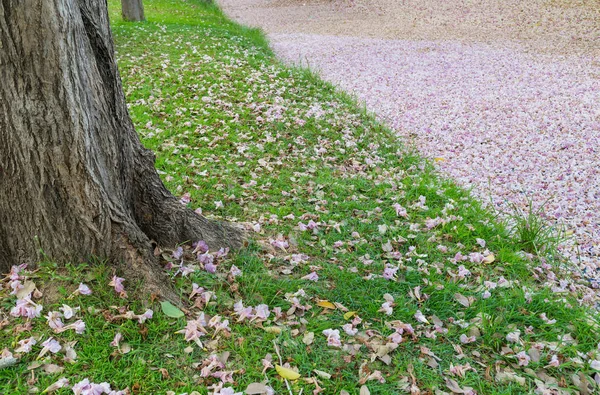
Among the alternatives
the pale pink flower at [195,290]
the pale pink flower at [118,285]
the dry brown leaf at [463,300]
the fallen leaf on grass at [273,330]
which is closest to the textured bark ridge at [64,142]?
the pale pink flower at [118,285]

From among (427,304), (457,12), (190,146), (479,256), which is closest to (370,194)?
(479,256)

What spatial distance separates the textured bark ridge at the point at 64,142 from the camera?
7.23ft

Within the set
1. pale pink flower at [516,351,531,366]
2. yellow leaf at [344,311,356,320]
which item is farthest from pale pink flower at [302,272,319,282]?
pale pink flower at [516,351,531,366]

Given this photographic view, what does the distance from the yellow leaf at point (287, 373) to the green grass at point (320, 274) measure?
3 cm

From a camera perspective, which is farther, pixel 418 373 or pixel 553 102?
pixel 553 102

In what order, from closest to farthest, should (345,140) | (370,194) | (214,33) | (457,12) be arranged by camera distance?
(370,194)
(345,140)
(214,33)
(457,12)

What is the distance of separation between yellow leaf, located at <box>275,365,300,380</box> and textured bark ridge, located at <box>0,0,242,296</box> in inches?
→ 33.8

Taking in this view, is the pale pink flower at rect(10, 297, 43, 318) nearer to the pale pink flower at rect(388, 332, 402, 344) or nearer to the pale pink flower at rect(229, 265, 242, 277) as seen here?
the pale pink flower at rect(229, 265, 242, 277)

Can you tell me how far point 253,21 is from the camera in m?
17.2

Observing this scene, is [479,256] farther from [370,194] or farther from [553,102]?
Answer: [553,102]

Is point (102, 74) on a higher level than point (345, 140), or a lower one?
higher

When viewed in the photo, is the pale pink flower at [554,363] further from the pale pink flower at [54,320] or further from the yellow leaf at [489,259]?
the pale pink flower at [54,320]

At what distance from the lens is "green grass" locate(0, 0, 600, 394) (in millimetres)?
2393

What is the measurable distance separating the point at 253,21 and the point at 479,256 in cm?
1573
